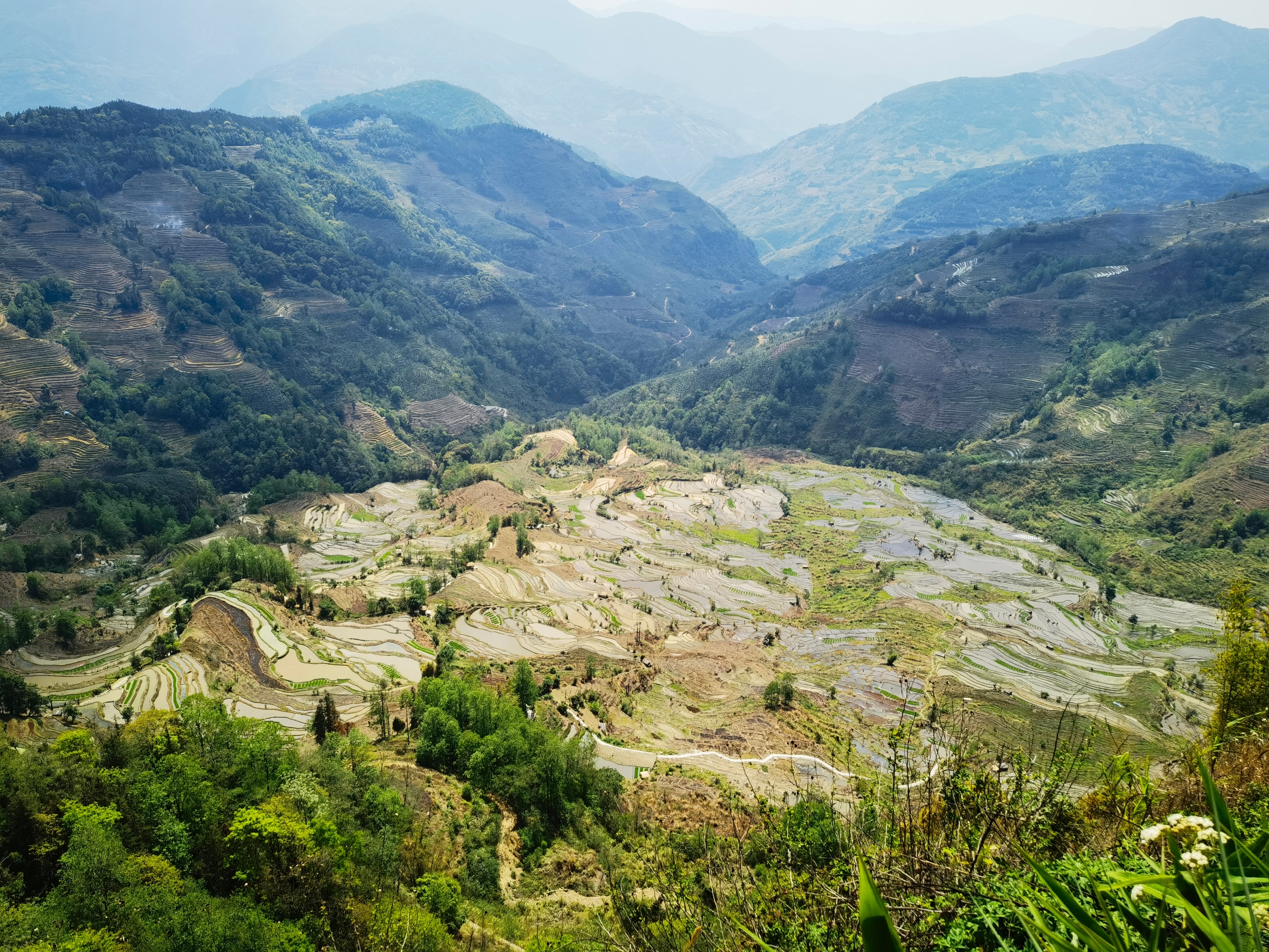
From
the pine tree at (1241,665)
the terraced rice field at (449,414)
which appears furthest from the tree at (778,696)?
the terraced rice field at (449,414)

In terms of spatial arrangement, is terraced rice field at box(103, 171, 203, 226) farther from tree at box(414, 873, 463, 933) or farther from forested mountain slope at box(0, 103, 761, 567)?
tree at box(414, 873, 463, 933)

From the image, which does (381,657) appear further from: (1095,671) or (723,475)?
(723,475)

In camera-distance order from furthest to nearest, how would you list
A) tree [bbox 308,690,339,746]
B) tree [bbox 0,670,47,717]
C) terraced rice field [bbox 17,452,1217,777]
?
1. terraced rice field [bbox 17,452,1217,777]
2. tree [bbox 0,670,47,717]
3. tree [bbox 308,690,339,746]

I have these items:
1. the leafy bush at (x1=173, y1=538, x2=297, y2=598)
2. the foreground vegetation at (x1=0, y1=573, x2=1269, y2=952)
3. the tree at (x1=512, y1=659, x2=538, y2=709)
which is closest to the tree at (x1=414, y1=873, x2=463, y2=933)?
the foreground vegetation at (x1=0, y1=573, x2=1269, y2=952)

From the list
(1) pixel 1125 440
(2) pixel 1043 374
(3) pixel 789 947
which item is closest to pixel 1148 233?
(2) pixel 1043 374

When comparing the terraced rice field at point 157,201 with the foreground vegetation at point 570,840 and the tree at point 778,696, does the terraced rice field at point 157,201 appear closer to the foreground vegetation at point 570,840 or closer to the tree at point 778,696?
the foreground vegetation at point 570,840
